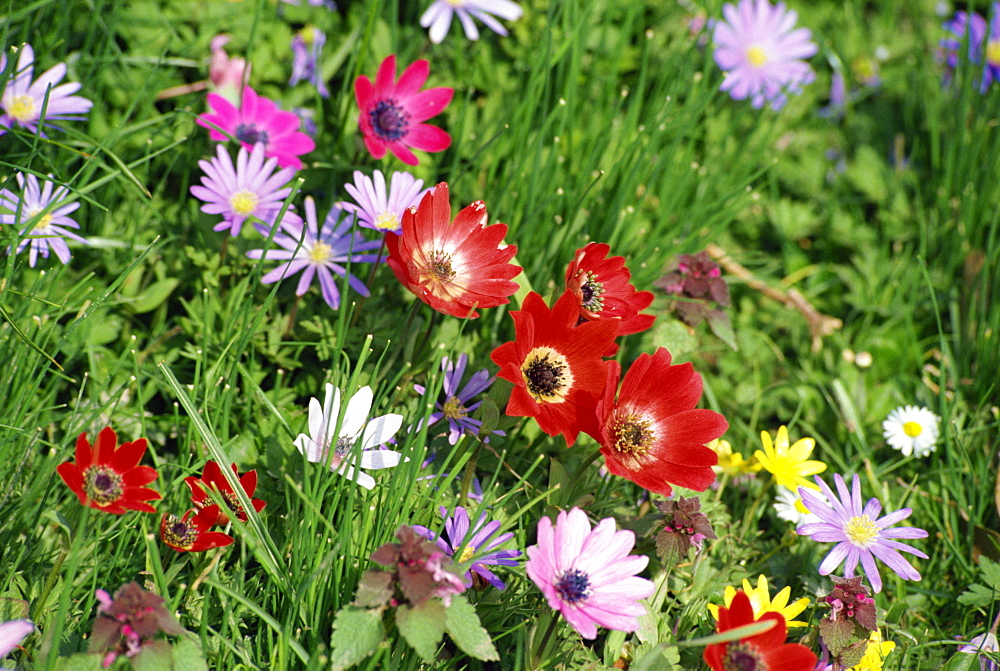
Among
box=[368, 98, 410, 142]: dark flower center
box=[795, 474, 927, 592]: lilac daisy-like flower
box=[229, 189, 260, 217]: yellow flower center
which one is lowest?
box=[795, 474, 927, 592]: lilac daisy-like flower

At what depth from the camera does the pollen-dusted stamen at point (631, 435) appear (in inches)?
64.6

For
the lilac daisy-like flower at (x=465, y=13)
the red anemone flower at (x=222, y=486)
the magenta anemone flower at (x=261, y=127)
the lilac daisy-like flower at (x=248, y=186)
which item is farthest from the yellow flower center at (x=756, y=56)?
the red anemone flower at (x=222, y=486)

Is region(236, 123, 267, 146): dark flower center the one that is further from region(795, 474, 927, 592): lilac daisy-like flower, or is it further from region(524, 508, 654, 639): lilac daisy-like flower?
region(795, 474, 927, 592): lilac daisy-like flower

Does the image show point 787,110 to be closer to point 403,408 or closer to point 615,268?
point 615,268

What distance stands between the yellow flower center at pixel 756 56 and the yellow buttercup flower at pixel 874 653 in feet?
6.86

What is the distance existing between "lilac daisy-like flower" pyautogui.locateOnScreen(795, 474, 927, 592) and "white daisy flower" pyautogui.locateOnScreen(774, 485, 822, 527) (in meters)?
0.21

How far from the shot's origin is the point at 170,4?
8.50 ft

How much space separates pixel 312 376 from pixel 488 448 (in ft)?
1.69

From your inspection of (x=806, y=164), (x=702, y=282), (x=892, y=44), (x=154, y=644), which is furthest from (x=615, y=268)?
(x=892, y=44)

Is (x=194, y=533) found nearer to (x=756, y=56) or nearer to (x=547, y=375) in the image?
(x=547, y=375)

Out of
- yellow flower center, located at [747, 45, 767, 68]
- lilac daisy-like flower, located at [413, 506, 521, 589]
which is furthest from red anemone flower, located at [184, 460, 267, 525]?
yellow flower center, located at [747, 45, 767, 68]

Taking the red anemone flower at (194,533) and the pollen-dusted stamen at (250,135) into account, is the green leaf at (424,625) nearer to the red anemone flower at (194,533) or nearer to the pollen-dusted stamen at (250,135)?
the red anemone flower at (194,533)

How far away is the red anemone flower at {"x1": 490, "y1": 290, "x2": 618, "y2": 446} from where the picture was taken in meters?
1.62

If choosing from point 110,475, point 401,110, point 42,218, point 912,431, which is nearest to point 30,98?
point 42,218
